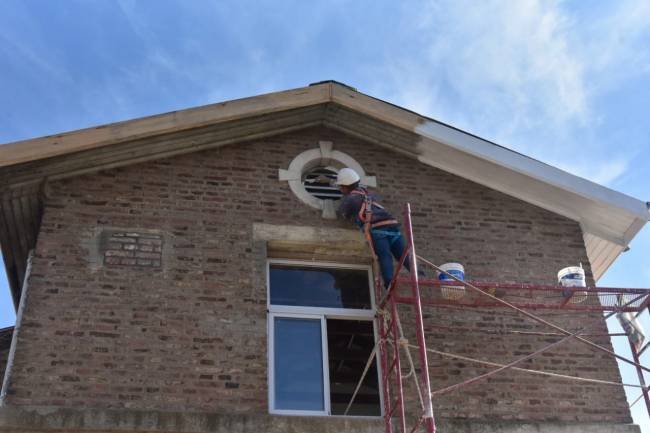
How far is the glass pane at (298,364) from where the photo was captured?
8812mm

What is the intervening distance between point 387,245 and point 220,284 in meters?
1.83

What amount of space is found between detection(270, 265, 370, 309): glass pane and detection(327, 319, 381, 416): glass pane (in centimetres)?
26

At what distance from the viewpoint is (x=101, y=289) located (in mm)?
8828

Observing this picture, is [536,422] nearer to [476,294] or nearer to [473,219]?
[476,294]

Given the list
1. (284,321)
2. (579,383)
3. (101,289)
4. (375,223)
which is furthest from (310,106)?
(579,383)

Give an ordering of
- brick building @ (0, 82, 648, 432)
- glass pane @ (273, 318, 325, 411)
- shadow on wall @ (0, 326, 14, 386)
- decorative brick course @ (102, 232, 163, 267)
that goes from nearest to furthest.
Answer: brick building @ (0, 82, 648, 432)
glass pane @ (273, 318, 325, 411)
decorative brick course @ (102, 232, 163, 267)
shadow on wall @ (0, 326, 14, 386)

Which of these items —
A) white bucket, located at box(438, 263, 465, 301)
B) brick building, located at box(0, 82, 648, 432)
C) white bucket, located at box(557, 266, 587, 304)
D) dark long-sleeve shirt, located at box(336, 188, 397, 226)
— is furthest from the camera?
dark long-sleeve shirt, located at box(336, 188, 397, 226)

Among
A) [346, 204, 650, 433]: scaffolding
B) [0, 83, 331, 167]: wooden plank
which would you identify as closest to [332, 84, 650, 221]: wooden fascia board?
[0, 83, 331, 167]: wooden plank

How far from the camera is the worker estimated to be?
933 centimetres

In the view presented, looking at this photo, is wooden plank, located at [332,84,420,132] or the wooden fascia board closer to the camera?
the wooden fascia board

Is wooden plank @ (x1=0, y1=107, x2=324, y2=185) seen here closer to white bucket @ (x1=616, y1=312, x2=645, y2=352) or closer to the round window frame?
the round window frame

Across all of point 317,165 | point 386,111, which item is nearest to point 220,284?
point 317,165

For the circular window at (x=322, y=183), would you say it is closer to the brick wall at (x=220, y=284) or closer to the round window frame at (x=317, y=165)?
the round window frame at (x=317, y=165)

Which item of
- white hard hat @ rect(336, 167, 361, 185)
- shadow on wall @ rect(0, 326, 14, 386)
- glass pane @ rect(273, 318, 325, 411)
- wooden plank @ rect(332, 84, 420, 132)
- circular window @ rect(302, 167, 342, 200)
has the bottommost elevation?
glass pane @ rect(273, 318, 325, 411)
